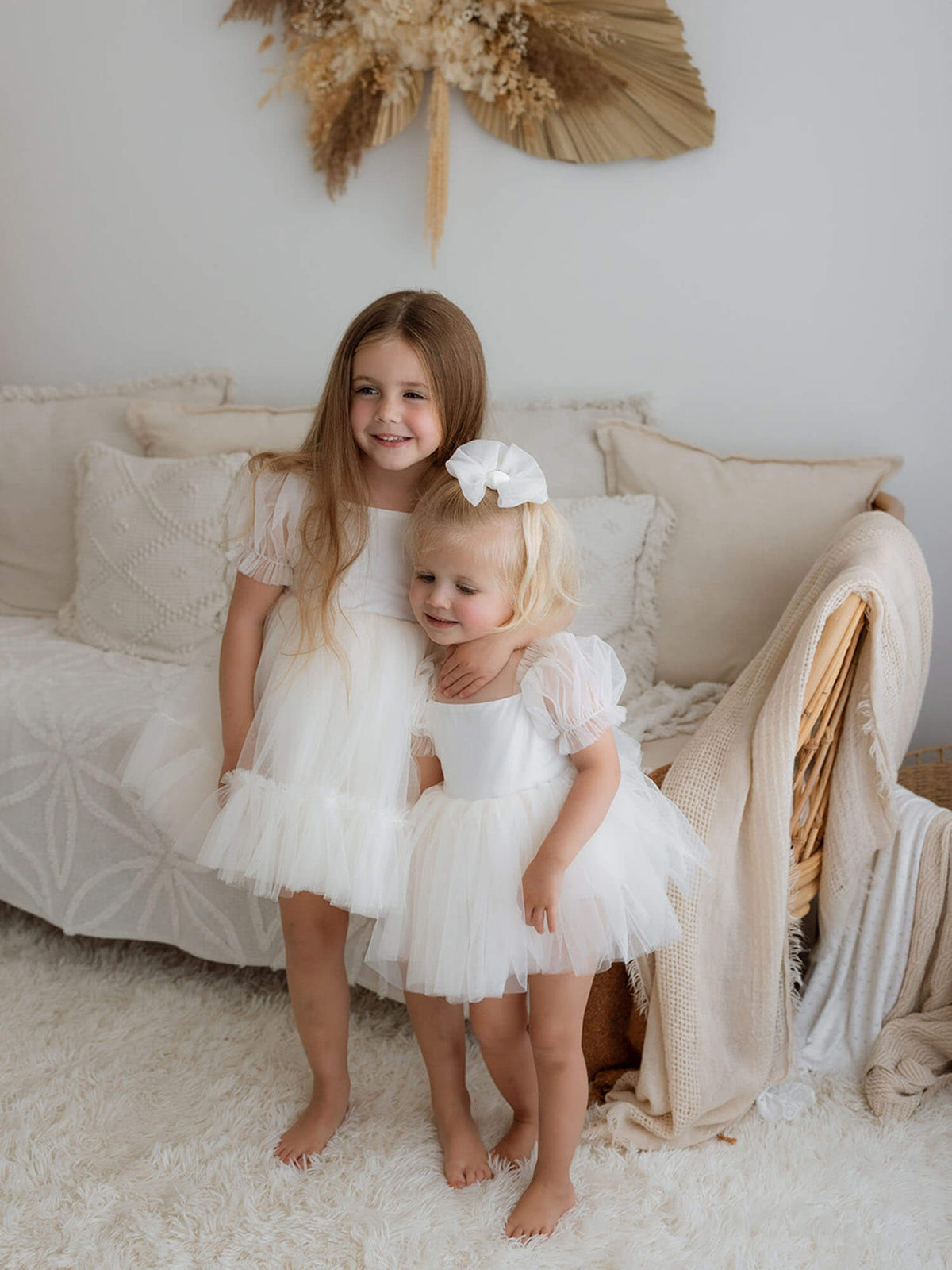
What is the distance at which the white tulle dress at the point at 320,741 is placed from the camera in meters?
1.13

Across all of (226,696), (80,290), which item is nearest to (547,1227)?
(226,696)

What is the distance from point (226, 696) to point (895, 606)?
867mm

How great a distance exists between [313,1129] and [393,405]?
0.89 metres

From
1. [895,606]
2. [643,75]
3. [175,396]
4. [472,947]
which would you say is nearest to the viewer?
[472,947]

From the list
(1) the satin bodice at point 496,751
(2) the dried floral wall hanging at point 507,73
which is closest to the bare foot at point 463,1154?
(1) the satin bodice at point 496,751

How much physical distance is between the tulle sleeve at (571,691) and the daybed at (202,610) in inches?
13.3

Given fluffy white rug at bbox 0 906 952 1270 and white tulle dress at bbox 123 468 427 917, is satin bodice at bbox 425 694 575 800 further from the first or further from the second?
fluffy white rug at bbox 0 906 952 1270

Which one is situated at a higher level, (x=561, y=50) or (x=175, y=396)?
(x=561, y=50)

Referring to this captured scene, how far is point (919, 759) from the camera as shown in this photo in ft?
Result: 6.65

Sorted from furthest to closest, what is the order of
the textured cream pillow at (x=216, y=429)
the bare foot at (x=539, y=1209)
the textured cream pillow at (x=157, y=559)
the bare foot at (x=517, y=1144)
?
the textured cream pillow at (x=216, y=429)
the textured cream pillow at (x=157, y=559)
the bare foot at (x=517, y=1144)
the bare foot at (x=539, y=1209)

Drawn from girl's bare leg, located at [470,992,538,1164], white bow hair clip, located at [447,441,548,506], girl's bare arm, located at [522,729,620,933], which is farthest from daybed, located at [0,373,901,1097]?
white bow hair clip, located at [447,441,548,506]

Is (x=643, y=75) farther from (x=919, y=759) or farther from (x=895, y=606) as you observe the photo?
(x=919, y=759)

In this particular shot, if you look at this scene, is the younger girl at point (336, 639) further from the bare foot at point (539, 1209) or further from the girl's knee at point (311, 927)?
the bare foot at point (539, 1209)

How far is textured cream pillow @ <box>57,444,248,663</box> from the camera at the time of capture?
6.31 ft
